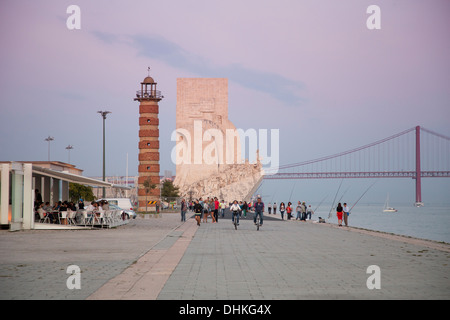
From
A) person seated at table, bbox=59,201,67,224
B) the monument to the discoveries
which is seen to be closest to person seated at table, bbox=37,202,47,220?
person seated at table, bbox=59,201,67,224

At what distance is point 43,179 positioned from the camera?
1144 inches

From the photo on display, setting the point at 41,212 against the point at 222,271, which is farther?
the point at 41,212

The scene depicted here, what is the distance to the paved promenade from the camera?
766 cm

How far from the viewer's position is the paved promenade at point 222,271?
302 inches

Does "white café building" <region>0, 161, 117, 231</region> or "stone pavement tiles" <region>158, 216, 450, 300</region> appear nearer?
"stone pavement tiles" <region>158, 216, 450, 300</region>

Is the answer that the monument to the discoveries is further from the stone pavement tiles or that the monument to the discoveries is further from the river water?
the stone pavement tiles

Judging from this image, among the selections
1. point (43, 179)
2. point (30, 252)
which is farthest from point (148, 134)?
point (30, 252)

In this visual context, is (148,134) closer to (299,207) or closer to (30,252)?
(299,207)

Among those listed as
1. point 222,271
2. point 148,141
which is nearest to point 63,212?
point 222,271

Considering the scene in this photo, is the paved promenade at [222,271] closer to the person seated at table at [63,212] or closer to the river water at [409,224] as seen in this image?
the person seated at table at [63,212]

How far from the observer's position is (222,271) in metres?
10.0

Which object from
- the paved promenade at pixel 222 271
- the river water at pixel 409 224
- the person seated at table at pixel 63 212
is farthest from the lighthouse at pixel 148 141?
the paved promenade at pixel 222 271

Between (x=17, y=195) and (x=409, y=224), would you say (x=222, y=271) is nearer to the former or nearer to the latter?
(x=17, y=195)
